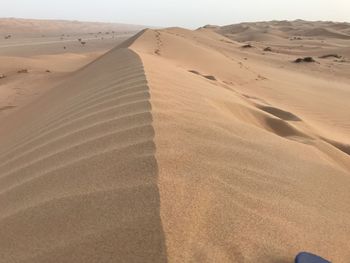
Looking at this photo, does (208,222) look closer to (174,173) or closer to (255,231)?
(255,231)

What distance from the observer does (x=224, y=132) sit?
2396 millimetres

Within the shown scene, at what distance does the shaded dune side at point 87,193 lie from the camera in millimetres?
1335

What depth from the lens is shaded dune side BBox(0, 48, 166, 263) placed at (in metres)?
1.33

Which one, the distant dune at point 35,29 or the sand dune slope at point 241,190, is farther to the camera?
the distant dune at point 35,29

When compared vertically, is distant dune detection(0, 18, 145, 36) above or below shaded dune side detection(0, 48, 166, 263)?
below

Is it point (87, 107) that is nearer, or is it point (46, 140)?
point (46, 140)

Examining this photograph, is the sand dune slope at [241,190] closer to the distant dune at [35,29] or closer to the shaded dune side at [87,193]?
the shaded dune side at [87,193]

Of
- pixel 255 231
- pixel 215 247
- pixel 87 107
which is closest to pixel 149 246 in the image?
pixel 215 247

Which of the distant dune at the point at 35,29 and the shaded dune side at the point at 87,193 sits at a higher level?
the shaded dune side at the point at 87,193

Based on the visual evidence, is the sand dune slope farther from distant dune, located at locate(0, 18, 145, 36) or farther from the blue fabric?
distant dune, located at locate(0, 18, 145, 36)

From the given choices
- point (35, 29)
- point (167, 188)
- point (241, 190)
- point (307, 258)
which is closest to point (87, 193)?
point (167, 188)

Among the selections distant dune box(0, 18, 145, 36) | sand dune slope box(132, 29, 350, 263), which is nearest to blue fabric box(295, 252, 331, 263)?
sand dune slope box(132, 29, 350, 263)

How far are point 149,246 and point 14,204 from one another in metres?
0.79

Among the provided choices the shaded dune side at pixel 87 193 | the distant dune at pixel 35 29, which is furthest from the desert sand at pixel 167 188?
the distant dune at pixel 35 29
